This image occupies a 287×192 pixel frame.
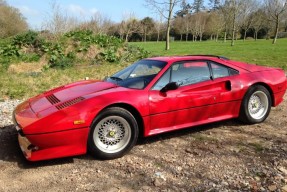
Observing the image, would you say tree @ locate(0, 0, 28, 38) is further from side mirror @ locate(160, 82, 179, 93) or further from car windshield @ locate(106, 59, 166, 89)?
side mirror @ locate(160, 82, 179, 93)

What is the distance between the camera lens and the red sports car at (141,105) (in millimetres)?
3871

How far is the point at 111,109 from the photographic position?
4.13 metres

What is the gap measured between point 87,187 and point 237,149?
2.20 m

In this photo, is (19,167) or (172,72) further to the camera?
(172,72)

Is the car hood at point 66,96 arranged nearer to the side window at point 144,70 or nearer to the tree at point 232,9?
the side window at point 144,70

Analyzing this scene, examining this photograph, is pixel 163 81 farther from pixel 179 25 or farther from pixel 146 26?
pixel 179 25

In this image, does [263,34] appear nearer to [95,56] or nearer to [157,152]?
[95,56]

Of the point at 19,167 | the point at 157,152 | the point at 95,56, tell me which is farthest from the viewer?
the point at 95,56

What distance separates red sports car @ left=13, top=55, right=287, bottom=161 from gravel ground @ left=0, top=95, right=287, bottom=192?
225mm

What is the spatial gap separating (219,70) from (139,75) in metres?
1.36

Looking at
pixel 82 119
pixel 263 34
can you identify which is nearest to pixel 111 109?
pixel 82 119

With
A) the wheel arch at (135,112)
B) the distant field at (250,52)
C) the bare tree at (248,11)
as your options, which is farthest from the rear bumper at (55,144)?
the bare tree at (248,11)

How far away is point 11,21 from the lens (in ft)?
119

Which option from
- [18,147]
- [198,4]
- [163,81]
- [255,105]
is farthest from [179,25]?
[18,147]
